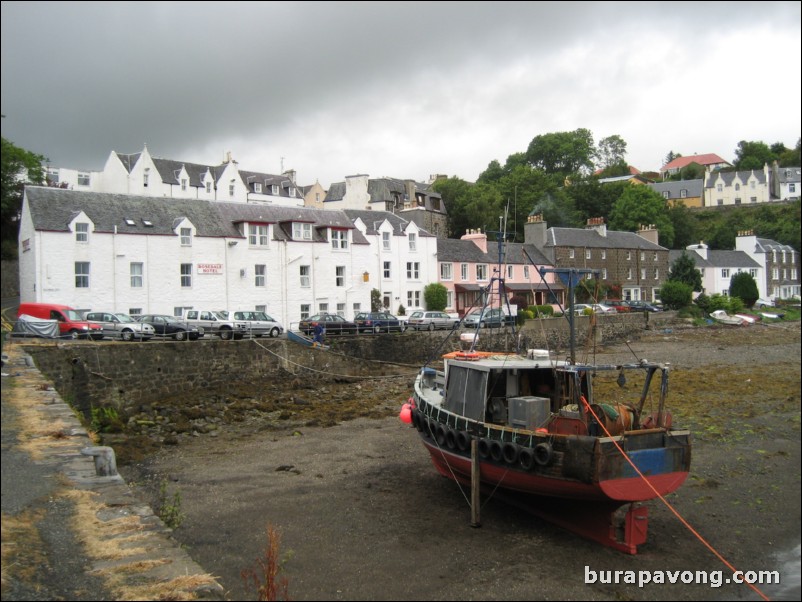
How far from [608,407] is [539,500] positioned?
229cm

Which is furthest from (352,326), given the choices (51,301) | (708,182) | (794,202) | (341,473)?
(794,202)

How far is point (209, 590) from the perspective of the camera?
5742 millimetres

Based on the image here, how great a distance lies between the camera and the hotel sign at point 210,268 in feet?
119

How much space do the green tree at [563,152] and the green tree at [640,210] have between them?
2379cm

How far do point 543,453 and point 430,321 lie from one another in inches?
1116

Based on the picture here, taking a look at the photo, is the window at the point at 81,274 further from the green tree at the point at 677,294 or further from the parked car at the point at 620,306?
the parked car at the point at 620,306

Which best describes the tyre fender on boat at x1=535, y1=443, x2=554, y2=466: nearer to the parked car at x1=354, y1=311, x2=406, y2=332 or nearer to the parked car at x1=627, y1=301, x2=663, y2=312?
the parked car at x1=354, y1=311, x2=406, y2=332

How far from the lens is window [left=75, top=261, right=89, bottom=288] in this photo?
32.2m

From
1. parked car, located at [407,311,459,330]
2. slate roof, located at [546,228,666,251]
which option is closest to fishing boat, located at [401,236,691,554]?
parked car, located at [407,311,459,330]

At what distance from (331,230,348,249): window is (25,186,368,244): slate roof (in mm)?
518

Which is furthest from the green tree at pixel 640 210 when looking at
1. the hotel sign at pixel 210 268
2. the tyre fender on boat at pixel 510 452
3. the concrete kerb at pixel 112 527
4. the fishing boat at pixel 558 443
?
the concrete kerb at pixel 112 527

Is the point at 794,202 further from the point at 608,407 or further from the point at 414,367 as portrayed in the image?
the point at 414,367

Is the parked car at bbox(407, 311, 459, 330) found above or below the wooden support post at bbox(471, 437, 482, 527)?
Result: above

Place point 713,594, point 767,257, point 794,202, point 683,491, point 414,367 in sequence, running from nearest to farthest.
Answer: point 794,202 → point 713,594 → point 767,257 → point 683,491 → point 414,367
